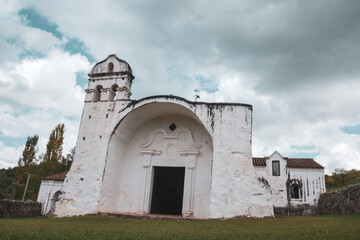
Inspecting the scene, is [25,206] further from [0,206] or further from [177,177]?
[177,177]

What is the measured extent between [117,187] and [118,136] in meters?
2.11

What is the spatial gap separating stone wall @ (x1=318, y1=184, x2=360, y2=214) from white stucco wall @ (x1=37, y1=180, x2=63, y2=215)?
1410 centimetres

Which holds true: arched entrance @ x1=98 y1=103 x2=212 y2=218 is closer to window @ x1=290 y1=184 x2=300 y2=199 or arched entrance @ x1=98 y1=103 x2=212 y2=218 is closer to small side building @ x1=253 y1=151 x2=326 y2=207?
small side building @ x1=253 y1=151 x2=326 y2=207

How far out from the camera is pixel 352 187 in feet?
29.0

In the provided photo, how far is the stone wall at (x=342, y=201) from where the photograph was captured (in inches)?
332

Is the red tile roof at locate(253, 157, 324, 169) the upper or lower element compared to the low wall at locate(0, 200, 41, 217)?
upper

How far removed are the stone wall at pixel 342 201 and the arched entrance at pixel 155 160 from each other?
15.5ft

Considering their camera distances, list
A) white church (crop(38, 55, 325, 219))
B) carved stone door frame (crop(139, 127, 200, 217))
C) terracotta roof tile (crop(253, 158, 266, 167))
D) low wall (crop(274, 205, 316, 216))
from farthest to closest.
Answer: terracotta roof tile (crop(253, 158, 266, 167))
low wall (crop(274, 205, 316, 216))
carved stone door frame (crop(139, 127, 200, 217))
white church (crop(38, 55, 325, 219))

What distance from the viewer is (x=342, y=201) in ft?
31.6

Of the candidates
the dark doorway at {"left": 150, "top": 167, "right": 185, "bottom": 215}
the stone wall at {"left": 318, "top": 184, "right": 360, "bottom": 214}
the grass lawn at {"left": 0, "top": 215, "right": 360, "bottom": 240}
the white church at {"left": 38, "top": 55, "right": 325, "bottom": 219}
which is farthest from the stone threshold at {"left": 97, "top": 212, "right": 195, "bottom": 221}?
the stone wall at {"left": 318, "top": 184, "right": 360, "bottom": 214}

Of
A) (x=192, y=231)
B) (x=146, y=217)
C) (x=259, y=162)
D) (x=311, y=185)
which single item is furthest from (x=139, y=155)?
(x=311, y=185)

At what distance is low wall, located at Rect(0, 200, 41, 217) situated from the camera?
9883 mm

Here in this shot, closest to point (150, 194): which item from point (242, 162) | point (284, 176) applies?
point (242, 162)

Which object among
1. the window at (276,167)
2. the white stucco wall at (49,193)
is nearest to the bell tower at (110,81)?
the white stucco wall at (49,193)
